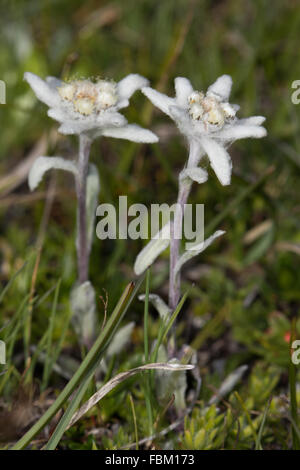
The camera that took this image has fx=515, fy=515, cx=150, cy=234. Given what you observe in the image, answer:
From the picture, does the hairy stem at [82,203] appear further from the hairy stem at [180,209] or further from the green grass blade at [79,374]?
the green grass blade at [79,374]

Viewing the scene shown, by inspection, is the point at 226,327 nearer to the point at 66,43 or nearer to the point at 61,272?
the point at 61,272

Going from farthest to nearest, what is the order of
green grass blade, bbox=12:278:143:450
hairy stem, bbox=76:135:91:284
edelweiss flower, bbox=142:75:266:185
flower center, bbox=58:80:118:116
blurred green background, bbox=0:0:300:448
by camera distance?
blurred green background, bbox=0:0:300:448 < hairy stem, bbox=76:135:91:284 < flower center, bbox=58:80:118:116 < edelweiss flower, bbox=142:75:266:185 < green grass blade, bbox=12:278:143:450

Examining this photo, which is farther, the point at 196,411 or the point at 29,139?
the point at 29,139

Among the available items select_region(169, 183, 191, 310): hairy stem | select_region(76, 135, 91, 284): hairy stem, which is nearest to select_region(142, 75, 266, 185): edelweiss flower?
select_region(169, 183, 191, 310): hairy stem

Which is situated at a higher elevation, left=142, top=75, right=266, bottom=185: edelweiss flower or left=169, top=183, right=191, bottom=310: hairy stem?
left=142, top=75, right=266, bottom=185: edelweiss flower

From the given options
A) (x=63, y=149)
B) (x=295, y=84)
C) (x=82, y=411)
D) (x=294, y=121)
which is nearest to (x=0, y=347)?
(x=82, y=411)

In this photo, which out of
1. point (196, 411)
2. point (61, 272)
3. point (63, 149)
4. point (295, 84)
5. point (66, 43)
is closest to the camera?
point (196, 411)

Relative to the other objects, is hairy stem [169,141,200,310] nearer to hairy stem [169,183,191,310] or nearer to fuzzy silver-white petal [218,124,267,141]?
hairy stem [169,183,191,310]
